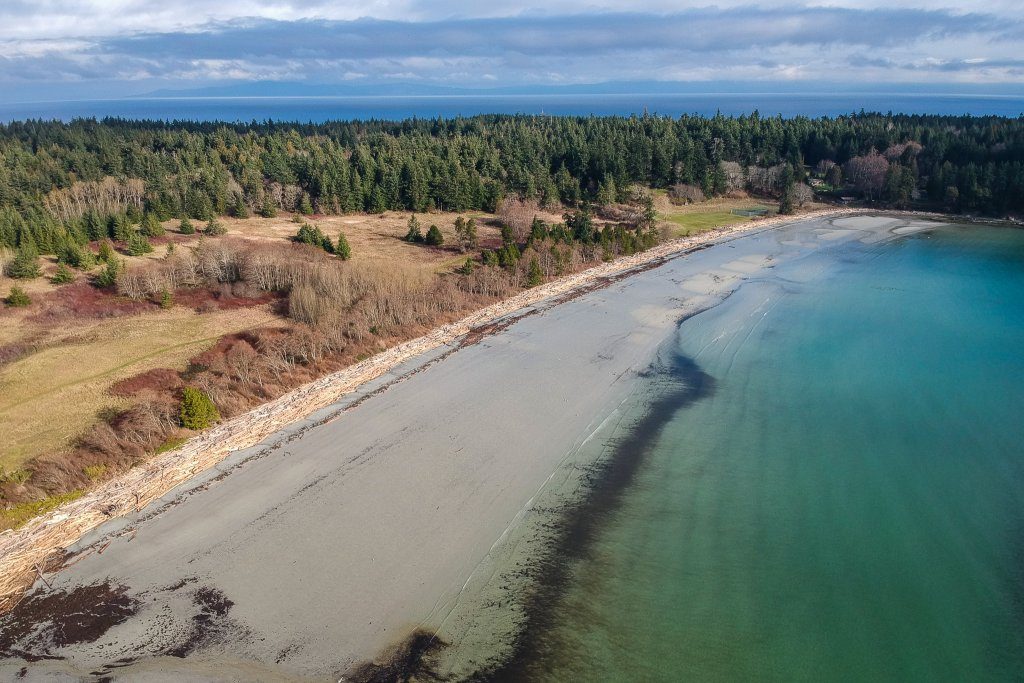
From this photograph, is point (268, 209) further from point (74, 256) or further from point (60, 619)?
point (60, 619)

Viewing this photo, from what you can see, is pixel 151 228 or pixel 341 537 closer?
pixel 341 537

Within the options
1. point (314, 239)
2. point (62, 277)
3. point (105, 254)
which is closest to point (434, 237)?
point (314, 239)

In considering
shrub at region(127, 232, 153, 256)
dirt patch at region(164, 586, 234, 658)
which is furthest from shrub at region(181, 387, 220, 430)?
shrub at region(127, 232, 153, 256)

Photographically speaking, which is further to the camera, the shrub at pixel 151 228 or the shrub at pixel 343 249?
the shrub at pixel 151 228

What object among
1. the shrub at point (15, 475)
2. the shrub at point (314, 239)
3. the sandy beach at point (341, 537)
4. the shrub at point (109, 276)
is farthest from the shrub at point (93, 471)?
the shrub at point (314, 239)

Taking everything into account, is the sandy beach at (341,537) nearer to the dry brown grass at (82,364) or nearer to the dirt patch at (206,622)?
the dirt patch at (206,622)

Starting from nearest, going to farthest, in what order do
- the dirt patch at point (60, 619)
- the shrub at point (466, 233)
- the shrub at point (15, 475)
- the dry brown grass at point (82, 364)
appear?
the dirt patch at point (60, 619) → the shrub at point (15, 475) → the dry brown grass at point (82, 364) → the shrub at point (466, 233)
